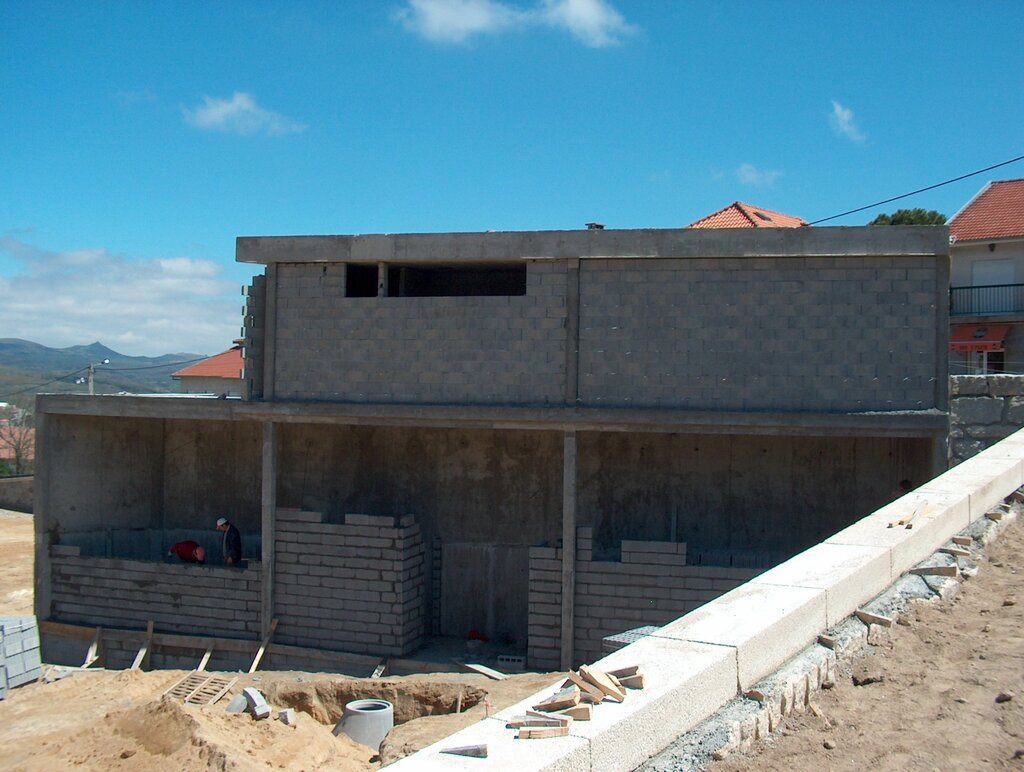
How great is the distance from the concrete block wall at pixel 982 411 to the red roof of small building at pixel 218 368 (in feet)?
112

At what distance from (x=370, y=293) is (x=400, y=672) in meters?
5.69

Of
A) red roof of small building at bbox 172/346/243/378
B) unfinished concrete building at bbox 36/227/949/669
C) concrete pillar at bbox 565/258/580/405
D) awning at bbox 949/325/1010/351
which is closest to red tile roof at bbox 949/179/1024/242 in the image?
awning at bbox 949/325/1010/351

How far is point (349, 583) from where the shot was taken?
1356 cm

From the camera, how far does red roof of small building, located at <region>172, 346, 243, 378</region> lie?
4216 cm

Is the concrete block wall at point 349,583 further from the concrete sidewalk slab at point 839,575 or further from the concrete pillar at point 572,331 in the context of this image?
the concrete sidewalk slab at point 839,575

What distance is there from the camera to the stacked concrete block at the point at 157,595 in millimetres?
14172

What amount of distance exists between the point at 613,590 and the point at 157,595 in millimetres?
6871

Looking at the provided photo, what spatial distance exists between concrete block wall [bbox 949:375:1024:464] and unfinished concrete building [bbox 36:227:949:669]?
0.55 meters

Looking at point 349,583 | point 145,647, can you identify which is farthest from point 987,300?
point 145,647

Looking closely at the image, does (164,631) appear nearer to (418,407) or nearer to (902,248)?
(418,407)

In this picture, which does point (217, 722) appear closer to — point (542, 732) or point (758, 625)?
point (758, 625)

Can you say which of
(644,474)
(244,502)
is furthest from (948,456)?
(244,502)

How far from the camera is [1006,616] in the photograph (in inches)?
198

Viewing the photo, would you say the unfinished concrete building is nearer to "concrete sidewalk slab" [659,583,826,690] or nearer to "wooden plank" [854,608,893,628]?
"wooden plank" [854,608,893,628]
